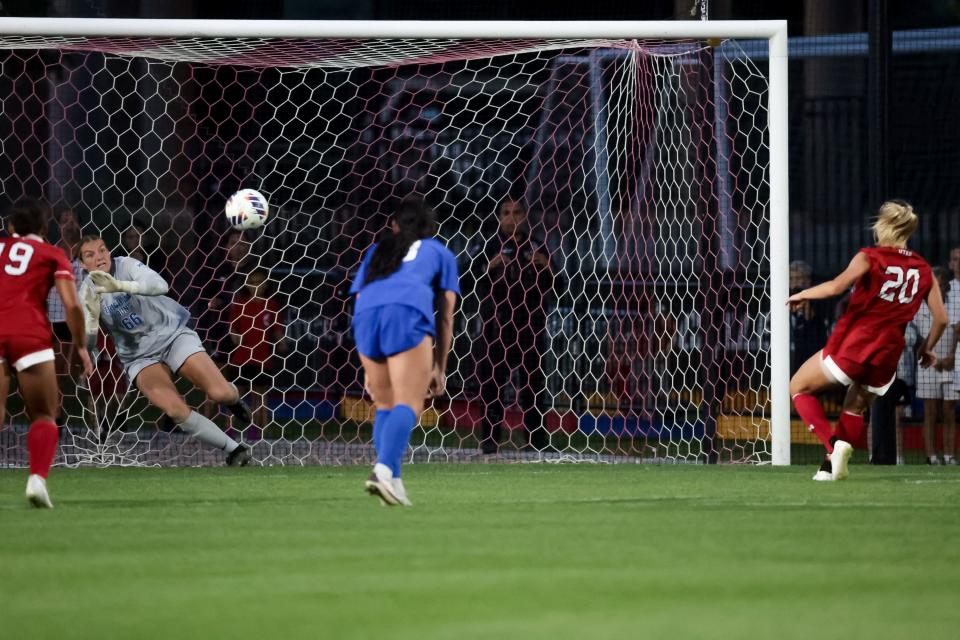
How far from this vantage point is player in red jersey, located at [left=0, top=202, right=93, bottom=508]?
788 cm

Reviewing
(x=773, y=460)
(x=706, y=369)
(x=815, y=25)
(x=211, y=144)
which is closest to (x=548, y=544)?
(x=773, y=460)

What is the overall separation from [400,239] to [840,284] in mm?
2956

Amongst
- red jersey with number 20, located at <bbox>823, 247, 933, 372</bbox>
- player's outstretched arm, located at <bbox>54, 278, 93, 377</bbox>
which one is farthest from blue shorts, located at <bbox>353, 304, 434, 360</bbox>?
red jersey with number 20, located at <bbox>823, 247, 933, 372</bbox>

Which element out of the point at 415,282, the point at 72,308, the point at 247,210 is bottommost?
the point at 72,308

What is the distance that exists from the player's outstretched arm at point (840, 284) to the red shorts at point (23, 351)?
4.45 m

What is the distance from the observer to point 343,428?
13820 mm

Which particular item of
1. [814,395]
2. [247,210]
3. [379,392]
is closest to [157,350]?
[247,210]

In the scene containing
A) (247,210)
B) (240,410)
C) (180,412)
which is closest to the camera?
(247,210)

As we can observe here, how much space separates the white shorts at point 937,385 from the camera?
12.8 meters

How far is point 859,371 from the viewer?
32.0ft

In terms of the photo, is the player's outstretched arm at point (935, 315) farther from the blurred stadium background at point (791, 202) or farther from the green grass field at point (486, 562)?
the blurred stadium background at point (791, 202)

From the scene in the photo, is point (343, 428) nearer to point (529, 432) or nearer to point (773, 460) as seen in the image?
point (529, 432)

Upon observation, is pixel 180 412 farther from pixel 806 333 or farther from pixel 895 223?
pixel 806 333

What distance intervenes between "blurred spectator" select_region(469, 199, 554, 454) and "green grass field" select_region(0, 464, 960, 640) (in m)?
3.15
